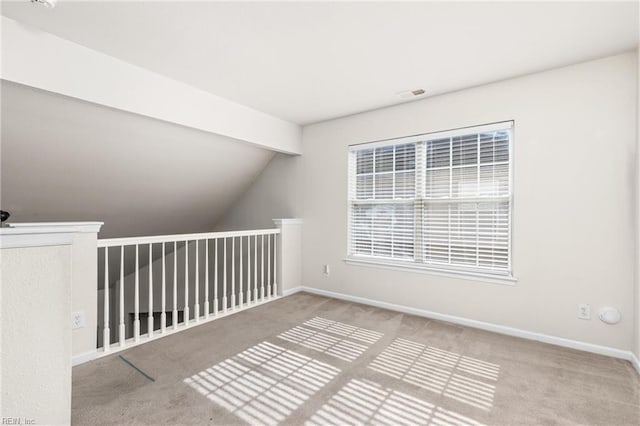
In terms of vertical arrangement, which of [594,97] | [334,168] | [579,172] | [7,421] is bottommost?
[7,421]

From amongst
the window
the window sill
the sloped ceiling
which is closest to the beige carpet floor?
the window sill

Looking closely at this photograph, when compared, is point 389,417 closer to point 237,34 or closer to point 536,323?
point 536,323

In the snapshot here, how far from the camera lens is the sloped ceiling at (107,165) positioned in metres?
2.39

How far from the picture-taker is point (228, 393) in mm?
1854

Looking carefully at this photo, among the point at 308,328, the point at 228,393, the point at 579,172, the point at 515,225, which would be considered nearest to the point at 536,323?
the point at 515,225

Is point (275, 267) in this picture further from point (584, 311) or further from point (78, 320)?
point (584, 311)

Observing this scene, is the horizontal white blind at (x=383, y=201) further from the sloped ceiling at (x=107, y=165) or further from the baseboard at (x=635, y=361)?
the baseboard at (x=635, y=361)

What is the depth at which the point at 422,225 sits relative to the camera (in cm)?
331

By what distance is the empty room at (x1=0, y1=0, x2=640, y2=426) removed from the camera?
1.73 m

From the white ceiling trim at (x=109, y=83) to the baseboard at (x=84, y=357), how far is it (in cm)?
192

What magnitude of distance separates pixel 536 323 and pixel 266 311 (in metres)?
Result: 2.68

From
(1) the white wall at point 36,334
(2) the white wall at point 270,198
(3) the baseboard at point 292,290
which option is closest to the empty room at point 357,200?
(1) the white wall at point 36,334

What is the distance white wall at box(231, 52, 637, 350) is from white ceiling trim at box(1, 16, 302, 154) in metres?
2.11

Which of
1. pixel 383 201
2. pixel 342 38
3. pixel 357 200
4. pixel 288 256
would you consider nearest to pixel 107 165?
pixel 288 256
